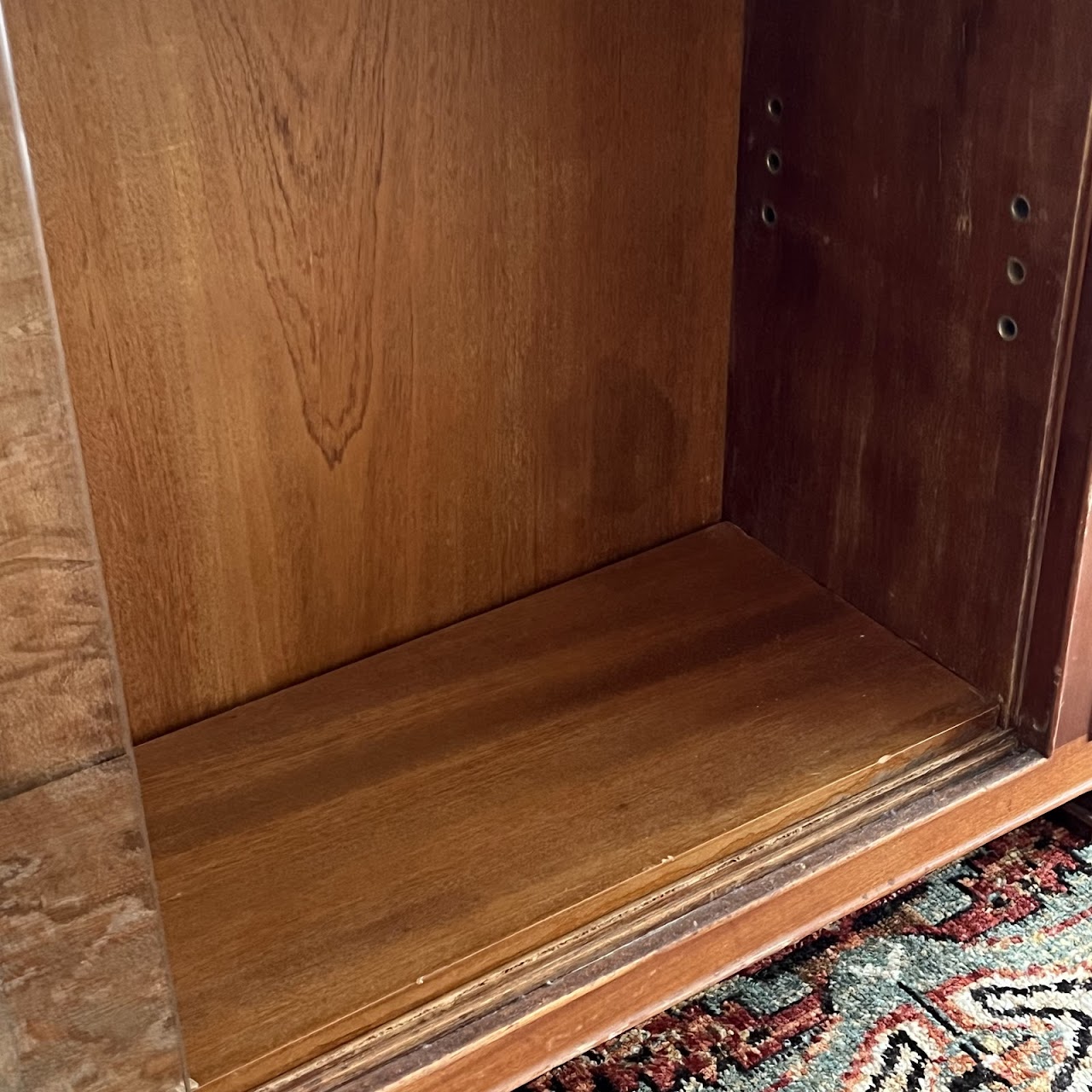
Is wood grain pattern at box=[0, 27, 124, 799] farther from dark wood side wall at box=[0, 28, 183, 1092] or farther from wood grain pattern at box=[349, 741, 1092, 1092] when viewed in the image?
wood grain pattern at box=[349, 741, 1092, 1092]

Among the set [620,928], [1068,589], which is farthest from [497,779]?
[1068,589]

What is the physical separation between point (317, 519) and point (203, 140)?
0.28m

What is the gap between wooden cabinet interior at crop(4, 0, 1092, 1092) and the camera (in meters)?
0.85

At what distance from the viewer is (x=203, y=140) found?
0.87 m

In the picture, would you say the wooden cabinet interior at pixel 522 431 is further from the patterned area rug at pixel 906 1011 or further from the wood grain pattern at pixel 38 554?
the wood grain pattern at pixel 38 554

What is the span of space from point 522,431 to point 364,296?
0.18m

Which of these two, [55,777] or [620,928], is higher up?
[55,777]

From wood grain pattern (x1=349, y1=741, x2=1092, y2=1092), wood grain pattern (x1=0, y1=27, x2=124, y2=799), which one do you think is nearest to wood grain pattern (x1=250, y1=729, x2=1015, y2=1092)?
wood grain pattern (x1=349, y1=741, x2=1092, y2=1092)

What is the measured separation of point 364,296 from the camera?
0.97 m

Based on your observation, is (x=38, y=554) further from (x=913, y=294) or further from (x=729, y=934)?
(x=913, y=294)

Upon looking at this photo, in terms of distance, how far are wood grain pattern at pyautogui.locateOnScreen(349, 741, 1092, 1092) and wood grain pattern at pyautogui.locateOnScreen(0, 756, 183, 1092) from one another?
132 mm

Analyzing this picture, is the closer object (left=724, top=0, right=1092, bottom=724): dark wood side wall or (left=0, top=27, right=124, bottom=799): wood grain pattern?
(left=0, top=27, right=124, bottom=799): wood grain pattern

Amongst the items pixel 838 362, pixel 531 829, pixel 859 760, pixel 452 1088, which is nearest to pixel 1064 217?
pixel 838 362

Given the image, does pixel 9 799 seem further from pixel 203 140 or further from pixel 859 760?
pixel 859 760
